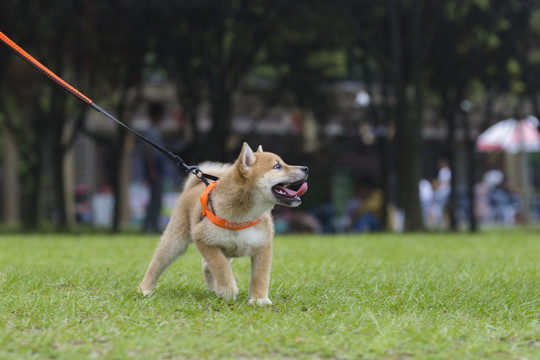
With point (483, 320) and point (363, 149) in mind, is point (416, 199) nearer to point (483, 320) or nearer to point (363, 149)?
point (363, 149)

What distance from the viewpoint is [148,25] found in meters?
14.1

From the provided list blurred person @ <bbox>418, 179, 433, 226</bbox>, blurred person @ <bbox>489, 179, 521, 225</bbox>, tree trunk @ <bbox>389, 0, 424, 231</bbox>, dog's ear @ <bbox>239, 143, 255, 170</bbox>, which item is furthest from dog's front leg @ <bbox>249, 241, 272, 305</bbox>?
blurred person @ <bbox>489, 179, 521, 225</bbox>

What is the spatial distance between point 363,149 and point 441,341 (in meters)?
14.9

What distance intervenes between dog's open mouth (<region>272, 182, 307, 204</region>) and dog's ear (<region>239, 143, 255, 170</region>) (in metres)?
0.23

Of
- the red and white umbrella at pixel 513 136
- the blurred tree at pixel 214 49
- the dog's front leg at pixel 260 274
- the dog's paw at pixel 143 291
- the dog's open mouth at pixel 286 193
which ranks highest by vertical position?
the blurred tree at pixel 214 49

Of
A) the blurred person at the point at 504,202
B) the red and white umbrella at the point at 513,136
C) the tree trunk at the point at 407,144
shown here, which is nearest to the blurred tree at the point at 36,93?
the tree trunk at the point at 407,144

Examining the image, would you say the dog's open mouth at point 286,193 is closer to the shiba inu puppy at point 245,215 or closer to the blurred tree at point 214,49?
the shiba inu puppy at point 245,215

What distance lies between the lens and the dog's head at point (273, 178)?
442 centimetres

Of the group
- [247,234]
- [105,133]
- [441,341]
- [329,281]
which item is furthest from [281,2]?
[105,133]

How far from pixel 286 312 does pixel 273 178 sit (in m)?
0.84

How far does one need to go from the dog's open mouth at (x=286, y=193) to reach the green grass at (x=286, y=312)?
0.68 meters

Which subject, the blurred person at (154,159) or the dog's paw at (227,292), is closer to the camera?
the dog's paw at (227,292)

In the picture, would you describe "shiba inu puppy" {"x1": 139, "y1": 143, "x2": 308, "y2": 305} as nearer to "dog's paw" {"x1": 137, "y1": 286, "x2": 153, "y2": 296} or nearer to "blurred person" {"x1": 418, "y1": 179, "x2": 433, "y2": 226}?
"dog's paw" {"x1": 137, "y1": 286, "x2": 153, "y2": 296}

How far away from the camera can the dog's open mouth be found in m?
4.38
